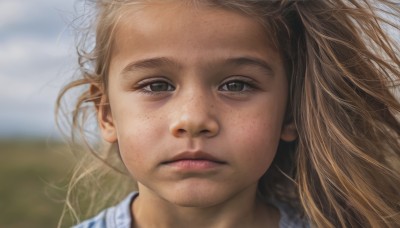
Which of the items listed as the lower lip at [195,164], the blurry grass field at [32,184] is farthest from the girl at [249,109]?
the blurry grass field at [32,184]

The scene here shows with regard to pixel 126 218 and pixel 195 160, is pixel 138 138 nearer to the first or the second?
pixel 195 160

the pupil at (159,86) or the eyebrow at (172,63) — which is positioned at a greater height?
the eyebrow at (172,63)

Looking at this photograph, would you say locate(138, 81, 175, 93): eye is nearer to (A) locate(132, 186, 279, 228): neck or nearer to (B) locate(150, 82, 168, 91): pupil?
(B) locate(150, 82, 168, 91): pupil

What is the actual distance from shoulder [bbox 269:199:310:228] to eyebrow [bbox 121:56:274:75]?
2.13ft

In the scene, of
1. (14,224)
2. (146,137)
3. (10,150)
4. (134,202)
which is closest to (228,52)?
(146,137)

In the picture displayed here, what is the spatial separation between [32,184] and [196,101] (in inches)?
189

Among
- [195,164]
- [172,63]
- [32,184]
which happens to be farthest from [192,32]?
[32,184]

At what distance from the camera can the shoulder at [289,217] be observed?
3174 millimetres

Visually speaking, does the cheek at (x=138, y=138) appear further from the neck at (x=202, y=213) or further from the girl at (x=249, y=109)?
the neck at (x=202, y=213)

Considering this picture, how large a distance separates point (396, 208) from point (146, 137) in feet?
3.30

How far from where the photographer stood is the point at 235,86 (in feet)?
9.14

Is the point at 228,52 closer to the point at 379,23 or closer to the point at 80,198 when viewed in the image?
the point at 379,23

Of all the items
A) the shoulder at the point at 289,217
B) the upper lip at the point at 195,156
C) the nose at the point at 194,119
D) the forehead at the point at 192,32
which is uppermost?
the forehead at the point at 192,32

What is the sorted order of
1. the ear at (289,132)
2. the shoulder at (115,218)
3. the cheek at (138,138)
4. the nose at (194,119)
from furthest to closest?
the shoulder at (115,218) → the ear at (289,132) → the cheek at (138,138) → the nose at (194,119)
